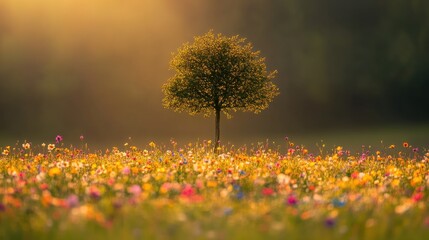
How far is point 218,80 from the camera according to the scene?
1209 inches

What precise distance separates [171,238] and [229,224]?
2.68 feet

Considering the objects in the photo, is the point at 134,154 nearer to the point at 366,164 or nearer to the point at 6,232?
the point at 366,164

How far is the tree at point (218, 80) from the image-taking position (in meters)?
30.6

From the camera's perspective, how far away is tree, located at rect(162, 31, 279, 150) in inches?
1206

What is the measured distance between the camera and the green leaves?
3062 cm

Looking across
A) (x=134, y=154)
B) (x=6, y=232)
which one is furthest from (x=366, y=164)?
(x=6, y=232)

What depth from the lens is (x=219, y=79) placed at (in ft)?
101

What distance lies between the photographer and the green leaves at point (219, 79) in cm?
3062

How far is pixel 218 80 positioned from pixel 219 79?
0.30ft

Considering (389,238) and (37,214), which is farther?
(37,214)

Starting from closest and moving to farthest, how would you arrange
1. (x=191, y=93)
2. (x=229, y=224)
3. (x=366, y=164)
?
(x=229, y=224) → (x=366, y=164) → (x=191, y=93)

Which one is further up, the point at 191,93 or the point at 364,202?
the point at 191,93

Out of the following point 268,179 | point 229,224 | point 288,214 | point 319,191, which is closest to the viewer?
point 229,224

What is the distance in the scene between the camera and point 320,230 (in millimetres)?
6160
